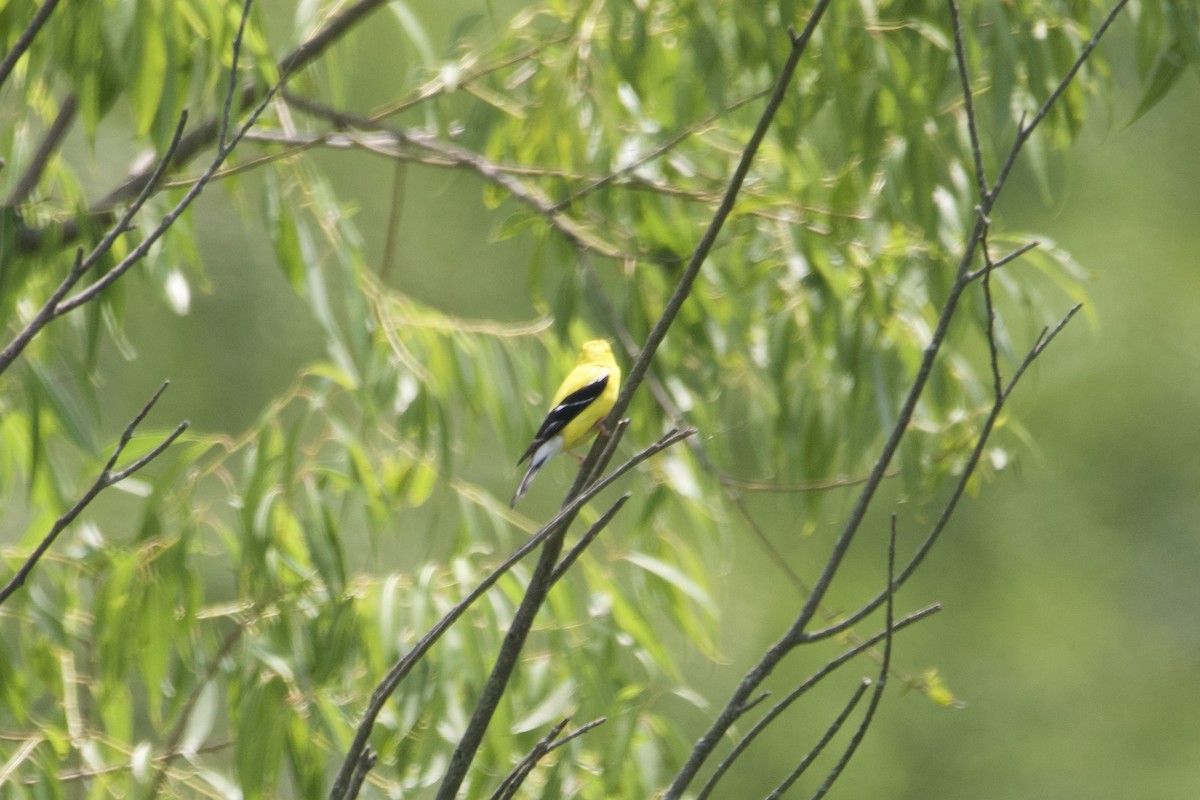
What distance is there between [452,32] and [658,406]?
1090mm

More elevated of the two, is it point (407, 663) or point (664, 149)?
point (664, 149)

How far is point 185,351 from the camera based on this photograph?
20.9 ft

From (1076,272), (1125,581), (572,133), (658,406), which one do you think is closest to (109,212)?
(572,133)

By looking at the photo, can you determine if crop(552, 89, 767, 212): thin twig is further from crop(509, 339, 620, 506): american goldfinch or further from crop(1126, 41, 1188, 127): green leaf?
crop(1126, 41, 1188, 127): green leaf

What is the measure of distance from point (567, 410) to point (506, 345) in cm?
23

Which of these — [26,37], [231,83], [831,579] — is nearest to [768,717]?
[831,579]

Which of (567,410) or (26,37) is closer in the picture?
(26,37)

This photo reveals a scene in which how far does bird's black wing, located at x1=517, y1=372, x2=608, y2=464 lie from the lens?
3.15 meters

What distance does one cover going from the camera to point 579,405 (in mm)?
3291

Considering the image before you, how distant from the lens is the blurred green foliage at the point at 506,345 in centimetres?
261

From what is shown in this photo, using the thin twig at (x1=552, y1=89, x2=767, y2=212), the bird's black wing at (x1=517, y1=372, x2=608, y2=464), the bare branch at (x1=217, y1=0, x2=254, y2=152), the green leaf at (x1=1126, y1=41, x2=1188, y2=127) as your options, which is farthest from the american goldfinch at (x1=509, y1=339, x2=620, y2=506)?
the bare branch at (x1=217, y1=0, x2=254, y2=152)

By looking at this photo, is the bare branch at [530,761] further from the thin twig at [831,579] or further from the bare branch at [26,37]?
the bare branch at [26,37]

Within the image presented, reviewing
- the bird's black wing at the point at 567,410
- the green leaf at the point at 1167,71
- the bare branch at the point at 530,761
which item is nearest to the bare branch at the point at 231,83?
the bare branch at the point at 530,761

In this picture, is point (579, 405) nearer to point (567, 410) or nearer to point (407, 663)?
point (567, 410)
